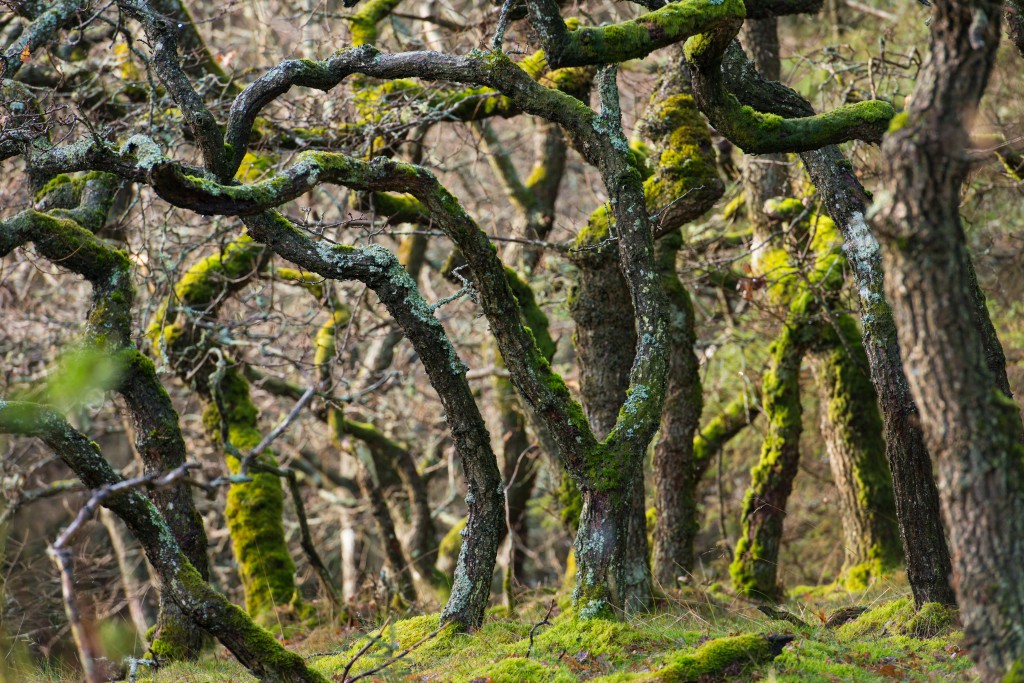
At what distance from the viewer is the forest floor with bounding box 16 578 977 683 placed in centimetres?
494

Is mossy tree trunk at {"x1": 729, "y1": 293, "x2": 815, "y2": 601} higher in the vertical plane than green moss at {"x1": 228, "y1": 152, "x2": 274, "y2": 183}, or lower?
lower

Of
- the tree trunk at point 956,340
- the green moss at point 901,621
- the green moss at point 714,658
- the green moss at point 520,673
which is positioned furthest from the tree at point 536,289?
the green moss at point 714,658

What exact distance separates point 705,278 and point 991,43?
7.53 meters

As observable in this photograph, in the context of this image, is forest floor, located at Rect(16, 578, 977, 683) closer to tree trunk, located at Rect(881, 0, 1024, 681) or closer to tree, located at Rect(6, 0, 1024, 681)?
tree, located at Rect(6, 0, 1024, 681)

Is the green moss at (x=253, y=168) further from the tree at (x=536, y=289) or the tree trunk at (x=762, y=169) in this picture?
the tree trunk at (x=762, y=169)

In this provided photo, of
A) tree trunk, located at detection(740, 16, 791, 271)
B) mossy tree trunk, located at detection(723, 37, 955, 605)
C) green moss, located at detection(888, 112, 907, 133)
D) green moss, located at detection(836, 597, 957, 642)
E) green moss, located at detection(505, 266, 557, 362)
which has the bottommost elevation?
green moss, located at detection(836, 597, 957, 642)

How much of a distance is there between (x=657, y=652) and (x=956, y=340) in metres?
2.75

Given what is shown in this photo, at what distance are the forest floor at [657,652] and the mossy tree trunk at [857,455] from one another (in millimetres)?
2363

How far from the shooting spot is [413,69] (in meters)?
6.24

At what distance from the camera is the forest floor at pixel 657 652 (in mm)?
4941

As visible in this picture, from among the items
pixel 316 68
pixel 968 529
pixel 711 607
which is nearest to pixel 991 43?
pixel 968 529

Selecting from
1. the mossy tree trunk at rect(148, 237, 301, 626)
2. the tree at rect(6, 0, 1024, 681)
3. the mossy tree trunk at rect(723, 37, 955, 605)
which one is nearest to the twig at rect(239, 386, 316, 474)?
the tree at rect(6, 0, 1024, 681)

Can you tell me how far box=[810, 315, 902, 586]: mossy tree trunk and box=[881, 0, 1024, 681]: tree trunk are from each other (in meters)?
6.00

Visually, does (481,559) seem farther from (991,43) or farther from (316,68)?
(991,43)
